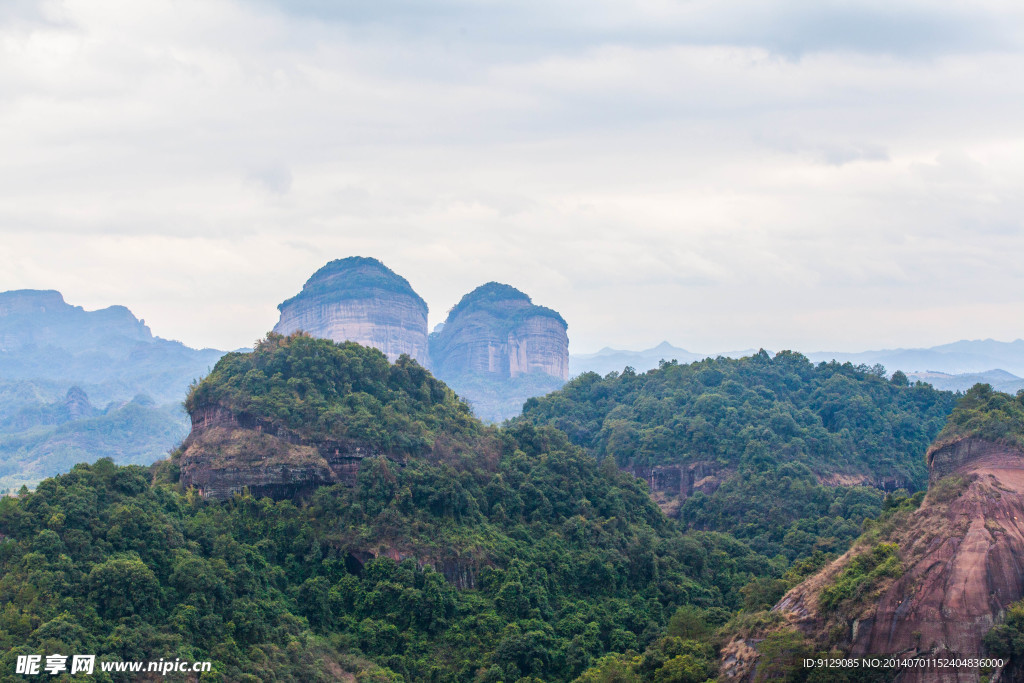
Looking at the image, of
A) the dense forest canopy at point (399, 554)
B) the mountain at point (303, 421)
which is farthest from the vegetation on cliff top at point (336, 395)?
the dense forest canopy at point (399, 554)

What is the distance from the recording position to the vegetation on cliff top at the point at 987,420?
43219 mm

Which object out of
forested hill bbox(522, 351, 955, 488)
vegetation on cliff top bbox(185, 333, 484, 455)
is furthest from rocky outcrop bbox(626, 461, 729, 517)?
vegetation on cliff top bbox(185, 333, 484, 455)

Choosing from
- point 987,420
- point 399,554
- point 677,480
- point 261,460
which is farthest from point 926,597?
point 677,480

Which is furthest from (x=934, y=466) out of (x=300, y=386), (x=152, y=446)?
(x=152, y=446)

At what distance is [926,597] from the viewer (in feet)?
113

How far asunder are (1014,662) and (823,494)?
4044cm

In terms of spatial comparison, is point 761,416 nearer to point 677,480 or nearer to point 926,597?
point 677,480

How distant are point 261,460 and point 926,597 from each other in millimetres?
34608

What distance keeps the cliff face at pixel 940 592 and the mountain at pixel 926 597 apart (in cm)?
4

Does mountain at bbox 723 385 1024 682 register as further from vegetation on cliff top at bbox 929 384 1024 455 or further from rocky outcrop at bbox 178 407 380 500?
rocky outcrop at bbox 178 407 380 500

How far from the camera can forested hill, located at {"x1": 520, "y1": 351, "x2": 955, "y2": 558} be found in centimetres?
7188

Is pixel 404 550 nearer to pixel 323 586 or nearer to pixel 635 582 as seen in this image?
pixel 323 586

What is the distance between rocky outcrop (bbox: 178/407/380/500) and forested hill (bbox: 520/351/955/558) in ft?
107

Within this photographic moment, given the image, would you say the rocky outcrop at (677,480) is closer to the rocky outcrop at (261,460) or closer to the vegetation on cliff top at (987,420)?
the vegetation on cliff top at (987,420)
